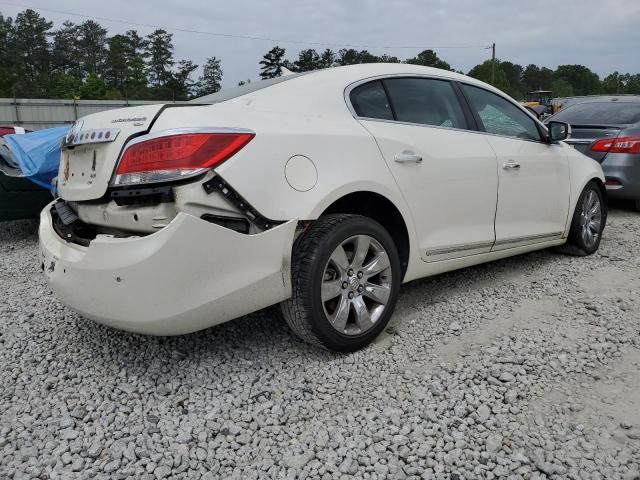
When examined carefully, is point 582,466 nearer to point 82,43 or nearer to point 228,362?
point 228,362

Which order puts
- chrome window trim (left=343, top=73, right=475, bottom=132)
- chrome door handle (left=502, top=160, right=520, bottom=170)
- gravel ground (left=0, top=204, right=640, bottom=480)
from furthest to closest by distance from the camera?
1. chrome door handle (left=502, top=160, right=520, bottom=170)
2. chrome window trim (left=343, top=73, right=475, bottom=132)
3. gravel ground (left=0, top=204, right=640, bottom=480)

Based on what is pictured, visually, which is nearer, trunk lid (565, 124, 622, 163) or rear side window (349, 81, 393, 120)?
rear side window (349, 81, 393, 120)

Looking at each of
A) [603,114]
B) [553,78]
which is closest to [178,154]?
[603,114]

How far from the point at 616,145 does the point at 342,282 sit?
16.9ft

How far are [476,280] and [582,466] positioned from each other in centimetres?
222

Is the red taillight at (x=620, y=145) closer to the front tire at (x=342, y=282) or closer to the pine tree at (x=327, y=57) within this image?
the front tire at (x=342, y=282)

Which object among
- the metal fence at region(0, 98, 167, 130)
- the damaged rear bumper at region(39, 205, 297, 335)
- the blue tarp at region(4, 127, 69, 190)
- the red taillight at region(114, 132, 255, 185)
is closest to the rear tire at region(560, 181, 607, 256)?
the damaged rear bumper at region(39, 205, 297, 335)

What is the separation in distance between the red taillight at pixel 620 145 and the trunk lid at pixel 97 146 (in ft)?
18.8

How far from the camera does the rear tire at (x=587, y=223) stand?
15.7 ft

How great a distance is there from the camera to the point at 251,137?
254 cm

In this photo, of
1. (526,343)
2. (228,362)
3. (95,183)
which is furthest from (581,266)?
(95,183)

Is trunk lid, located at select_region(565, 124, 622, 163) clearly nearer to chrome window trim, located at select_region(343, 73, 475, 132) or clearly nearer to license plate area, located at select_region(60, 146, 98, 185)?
chrome window trim, located at select_region(343, 73, 475, 132)

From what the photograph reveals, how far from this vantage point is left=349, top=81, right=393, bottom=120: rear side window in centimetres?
313

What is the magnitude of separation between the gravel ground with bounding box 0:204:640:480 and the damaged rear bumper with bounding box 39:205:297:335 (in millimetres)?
409
